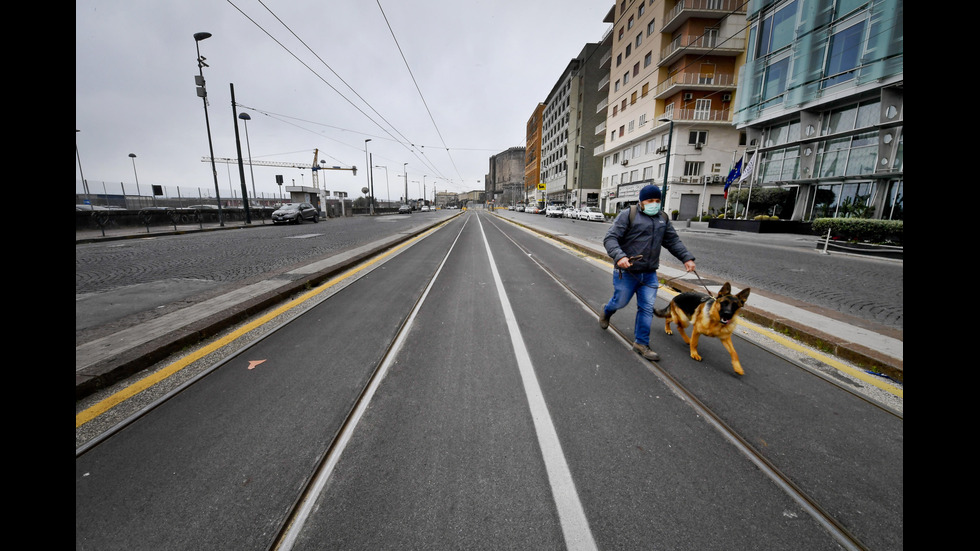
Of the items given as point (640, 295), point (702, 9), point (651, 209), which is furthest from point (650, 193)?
point (702, 9)

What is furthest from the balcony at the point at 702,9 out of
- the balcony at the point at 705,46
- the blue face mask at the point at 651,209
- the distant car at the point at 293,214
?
the blue face mask at the point at 651,209

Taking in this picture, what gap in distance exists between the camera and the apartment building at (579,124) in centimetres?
5450

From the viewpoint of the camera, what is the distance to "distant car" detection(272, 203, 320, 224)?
2356 cm

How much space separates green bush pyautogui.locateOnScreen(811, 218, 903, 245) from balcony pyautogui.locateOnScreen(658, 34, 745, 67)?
22.4m

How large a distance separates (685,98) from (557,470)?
37816 millimetres

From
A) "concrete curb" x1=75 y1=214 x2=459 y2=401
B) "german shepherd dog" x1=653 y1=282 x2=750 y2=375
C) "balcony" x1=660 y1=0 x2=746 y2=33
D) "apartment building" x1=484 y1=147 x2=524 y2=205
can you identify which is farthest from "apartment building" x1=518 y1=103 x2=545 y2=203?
"german shepherd dog" x1=653 y1=282 x2=750 y2=375

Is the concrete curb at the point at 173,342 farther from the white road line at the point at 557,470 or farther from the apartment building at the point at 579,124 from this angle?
the apartment building at the point at 579,124

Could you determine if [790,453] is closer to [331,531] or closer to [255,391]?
[331,531]

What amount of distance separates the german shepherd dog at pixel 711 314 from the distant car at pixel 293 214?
82.1 feet

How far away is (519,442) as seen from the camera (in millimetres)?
2445
